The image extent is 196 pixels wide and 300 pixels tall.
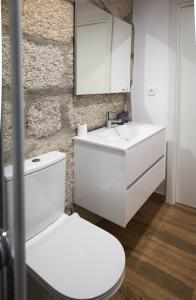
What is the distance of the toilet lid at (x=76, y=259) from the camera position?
1.02 meters

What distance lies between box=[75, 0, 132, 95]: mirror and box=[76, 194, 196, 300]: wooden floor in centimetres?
113

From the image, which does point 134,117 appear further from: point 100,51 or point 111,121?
point 100,51

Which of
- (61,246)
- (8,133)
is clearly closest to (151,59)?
(61,246)

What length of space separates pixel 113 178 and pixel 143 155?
1.09ft

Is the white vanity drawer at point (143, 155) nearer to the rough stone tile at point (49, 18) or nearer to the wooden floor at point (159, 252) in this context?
the wooden floor at point (159, 252)

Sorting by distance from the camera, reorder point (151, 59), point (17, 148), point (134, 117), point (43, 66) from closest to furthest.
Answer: point (17, 148)
point (43, 66)
point (151, 59)
point (134, 117)

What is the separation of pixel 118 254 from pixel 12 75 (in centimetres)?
110

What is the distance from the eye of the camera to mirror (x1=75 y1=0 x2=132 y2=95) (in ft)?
5.79

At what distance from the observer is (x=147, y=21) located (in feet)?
7.75

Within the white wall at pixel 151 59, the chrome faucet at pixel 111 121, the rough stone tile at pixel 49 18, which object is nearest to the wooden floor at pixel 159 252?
the chrome faucet at pixel 111 121

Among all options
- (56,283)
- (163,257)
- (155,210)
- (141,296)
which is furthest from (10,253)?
(155,210)

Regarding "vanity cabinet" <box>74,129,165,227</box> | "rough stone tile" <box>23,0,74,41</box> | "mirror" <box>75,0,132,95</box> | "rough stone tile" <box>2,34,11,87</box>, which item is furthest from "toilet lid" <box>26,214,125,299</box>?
"rough stone tile" <box>23,0,74,41</box>

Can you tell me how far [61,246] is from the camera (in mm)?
1226

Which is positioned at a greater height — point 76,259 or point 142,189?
point 142,189
